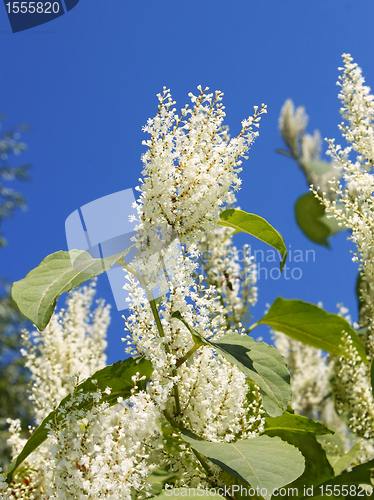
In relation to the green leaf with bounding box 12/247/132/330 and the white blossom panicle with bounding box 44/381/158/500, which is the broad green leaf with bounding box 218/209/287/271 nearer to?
the green leaf with bounding box 12/247/132/330

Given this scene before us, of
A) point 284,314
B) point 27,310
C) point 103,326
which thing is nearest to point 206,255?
point 284,314

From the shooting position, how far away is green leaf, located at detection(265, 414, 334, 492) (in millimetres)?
1092

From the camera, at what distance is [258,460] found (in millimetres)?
811

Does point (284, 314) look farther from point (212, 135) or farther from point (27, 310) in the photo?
point (27, 310)

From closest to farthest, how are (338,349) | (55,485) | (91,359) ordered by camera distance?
1. (55,485)
2. (338,349)
3. (91,359)

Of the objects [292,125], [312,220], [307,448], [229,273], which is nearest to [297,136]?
[292,125]

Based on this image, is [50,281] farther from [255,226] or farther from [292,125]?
[292,125]

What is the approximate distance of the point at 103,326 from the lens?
2014 mm

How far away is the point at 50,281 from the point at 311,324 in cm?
94

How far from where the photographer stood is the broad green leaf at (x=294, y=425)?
1.09 m

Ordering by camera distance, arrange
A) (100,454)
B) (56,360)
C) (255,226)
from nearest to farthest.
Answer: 1. (100,454)
2. (255,226)
3. (56,360)

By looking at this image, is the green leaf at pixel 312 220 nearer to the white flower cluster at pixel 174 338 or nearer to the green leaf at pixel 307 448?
the green leaf at pixel 307 448

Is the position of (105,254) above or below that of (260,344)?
above

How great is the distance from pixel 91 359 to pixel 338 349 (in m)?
0.91
